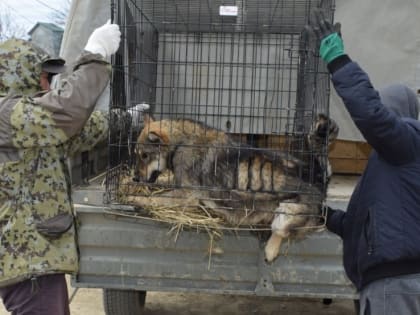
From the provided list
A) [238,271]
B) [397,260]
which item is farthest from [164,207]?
[397,260]

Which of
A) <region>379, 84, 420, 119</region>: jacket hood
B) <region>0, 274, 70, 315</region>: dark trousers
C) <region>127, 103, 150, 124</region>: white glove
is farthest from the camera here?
<region>127, 103, 150, 124</region>: white glove

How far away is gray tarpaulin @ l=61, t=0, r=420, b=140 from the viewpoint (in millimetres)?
4277

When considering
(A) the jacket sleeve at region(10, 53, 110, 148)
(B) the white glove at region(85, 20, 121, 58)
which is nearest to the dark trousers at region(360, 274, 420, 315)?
(A) the jacket sleeve at region(10, 53, 110, 148)

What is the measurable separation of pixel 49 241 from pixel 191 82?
2212 millimetres

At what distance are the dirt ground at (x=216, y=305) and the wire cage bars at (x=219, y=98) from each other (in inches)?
64.9

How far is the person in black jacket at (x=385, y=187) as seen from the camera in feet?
7.89

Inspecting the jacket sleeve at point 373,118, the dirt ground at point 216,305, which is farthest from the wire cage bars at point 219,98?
the dirt ground at point 216,305

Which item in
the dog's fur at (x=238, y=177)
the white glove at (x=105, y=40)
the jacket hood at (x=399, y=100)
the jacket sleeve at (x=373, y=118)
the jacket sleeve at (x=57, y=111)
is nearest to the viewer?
the jacket sleeve at (x=373, y=118)

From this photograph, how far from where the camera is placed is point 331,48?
2.54 metres

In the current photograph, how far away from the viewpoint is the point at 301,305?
5.39 metres

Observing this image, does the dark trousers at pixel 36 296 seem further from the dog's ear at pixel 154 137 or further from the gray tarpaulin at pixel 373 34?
the gray tarpaulin at pixel 373 34

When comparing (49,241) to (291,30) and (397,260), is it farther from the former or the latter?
(291,30)

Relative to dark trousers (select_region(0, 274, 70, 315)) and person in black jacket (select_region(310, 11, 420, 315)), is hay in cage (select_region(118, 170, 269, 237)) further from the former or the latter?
person in black jacket (select_region(310, 11, 420, 315))

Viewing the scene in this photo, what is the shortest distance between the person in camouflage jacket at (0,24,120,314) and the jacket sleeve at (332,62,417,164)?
1314mm
